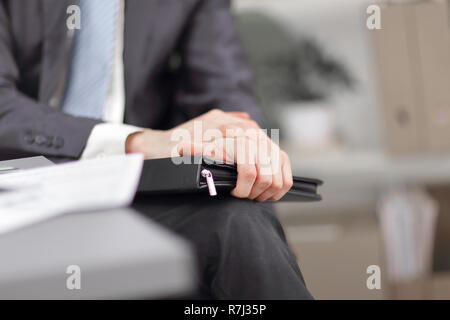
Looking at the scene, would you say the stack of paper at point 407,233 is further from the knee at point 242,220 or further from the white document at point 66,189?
the white document at point 66,189

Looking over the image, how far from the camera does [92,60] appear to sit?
0.83 meters

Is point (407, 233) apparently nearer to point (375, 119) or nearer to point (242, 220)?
point (375, 119)

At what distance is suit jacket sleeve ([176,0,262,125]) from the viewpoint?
0.92 m

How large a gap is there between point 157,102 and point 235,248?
1.80 ft

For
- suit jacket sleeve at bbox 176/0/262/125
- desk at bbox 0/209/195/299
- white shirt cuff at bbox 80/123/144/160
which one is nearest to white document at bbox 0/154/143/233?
desk at bbox 0/209/195/299

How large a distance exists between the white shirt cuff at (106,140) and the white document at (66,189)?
22cm

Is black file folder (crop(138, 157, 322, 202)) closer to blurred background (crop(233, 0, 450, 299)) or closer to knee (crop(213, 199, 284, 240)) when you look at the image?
knee (crop(213, 199, 284, 240))

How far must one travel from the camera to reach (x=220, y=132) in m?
0.62

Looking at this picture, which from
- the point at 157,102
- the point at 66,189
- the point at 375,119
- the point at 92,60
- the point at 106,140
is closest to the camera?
the point at 66,189

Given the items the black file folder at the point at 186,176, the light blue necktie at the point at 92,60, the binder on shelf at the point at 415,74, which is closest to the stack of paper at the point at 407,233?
the binder on shelf at the point at 415,74

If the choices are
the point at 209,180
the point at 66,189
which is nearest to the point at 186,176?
the point at 209,180
